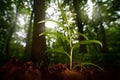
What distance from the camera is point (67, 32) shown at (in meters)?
2.03

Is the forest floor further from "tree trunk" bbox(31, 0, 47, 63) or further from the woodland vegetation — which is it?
"tree trunk" bbox(31, 0, 47, 63)

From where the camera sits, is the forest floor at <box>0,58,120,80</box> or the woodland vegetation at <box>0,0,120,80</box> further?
the woodland vegetation at <box>0,0,120,80</box>

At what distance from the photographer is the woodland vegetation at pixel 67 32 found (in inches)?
107

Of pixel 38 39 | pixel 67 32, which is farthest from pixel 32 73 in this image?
pixel 38 39

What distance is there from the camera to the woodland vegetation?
2713 mm

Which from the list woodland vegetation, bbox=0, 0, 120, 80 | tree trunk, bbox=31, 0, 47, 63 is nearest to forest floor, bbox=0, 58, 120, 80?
woodland vegetation, bbox=0, 0, 120, 80

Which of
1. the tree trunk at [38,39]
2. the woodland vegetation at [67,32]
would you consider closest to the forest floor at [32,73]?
the woodland vegetation at [67,32]

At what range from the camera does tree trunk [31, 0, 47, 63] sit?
3178 mm

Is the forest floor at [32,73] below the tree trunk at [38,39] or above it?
below

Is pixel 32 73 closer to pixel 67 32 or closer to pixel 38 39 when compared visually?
pixel 67 32

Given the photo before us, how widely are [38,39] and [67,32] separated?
59.4 inches

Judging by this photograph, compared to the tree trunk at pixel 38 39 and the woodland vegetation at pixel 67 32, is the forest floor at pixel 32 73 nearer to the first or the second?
the woodland vegetation at pixel 67 32

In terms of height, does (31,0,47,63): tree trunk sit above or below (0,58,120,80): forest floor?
above

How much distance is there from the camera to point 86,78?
164cm
